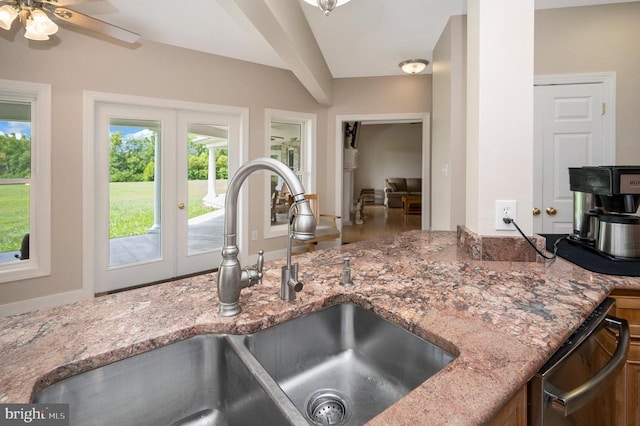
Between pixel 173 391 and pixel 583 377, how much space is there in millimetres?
997

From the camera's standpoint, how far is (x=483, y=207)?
4.54 feet

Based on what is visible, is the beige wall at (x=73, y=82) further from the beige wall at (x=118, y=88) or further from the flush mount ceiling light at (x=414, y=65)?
the flush mount ceiling light at (x=414, y=65)

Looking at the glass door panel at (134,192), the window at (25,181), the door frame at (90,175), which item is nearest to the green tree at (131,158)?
the glass door panel at (134,192)

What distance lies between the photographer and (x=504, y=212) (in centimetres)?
136

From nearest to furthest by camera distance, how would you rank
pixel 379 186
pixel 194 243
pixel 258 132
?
pixel 194 243
pixel 258 132
pixel 379 186

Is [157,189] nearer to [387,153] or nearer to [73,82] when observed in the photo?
[73,82]

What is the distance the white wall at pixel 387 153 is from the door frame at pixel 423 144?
6981 mm

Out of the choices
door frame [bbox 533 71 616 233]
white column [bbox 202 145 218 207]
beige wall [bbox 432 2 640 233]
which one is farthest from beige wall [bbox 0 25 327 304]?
door frame [bbox 533 71 616 233]

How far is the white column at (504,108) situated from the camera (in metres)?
1.34

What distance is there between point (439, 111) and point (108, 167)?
343 centimetres

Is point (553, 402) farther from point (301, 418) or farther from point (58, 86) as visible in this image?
point (58, 86)

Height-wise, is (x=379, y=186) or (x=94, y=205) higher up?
(x=379, y=186)

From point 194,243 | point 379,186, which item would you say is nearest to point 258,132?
point 194,243

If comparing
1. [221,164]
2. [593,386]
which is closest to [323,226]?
[221,164]
